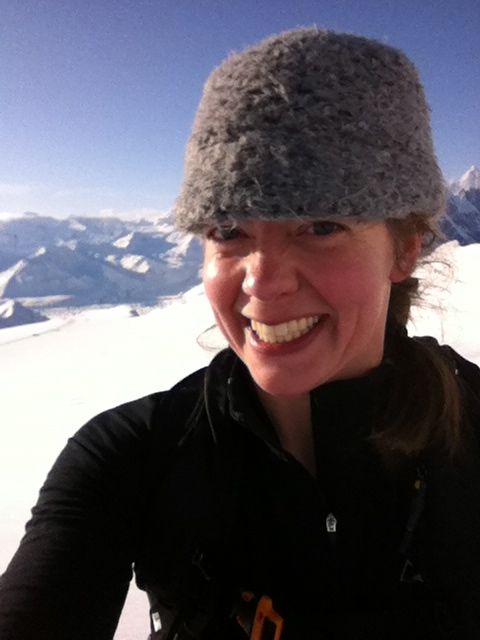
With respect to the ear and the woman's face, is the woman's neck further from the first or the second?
the ear

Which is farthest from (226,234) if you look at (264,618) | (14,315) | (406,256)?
(14,315)

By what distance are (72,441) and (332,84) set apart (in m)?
1.31

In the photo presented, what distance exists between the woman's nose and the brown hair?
0.38 meters

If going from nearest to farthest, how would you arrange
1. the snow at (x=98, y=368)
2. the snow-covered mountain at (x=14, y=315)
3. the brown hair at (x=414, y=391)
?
1. the brown hair at (x=414, y=391)
2. the snow at (x=98, y=368)
3. the snow-covered mountain at (x=14, y=315)

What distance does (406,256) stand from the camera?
1.52 m

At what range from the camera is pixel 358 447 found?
149 centimetres

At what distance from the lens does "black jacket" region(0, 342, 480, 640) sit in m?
1.29

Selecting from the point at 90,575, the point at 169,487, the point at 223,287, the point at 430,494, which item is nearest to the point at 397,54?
the point at 223,287

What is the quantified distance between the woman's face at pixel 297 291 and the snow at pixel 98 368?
854 mm

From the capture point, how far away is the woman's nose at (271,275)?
4.00 feet

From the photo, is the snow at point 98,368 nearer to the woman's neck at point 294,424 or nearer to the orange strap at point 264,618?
the woman's neck at point 294,424

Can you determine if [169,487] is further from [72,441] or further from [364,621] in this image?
[364,621]

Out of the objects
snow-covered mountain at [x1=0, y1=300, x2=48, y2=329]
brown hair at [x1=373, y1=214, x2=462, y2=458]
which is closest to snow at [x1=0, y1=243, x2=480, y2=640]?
brown hair at [x1=373, y1=214, x2=462, y2=458]

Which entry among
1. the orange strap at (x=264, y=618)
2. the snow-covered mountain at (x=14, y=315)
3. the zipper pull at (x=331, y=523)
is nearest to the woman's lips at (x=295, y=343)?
the zipper pull at (x=331, y=523)
